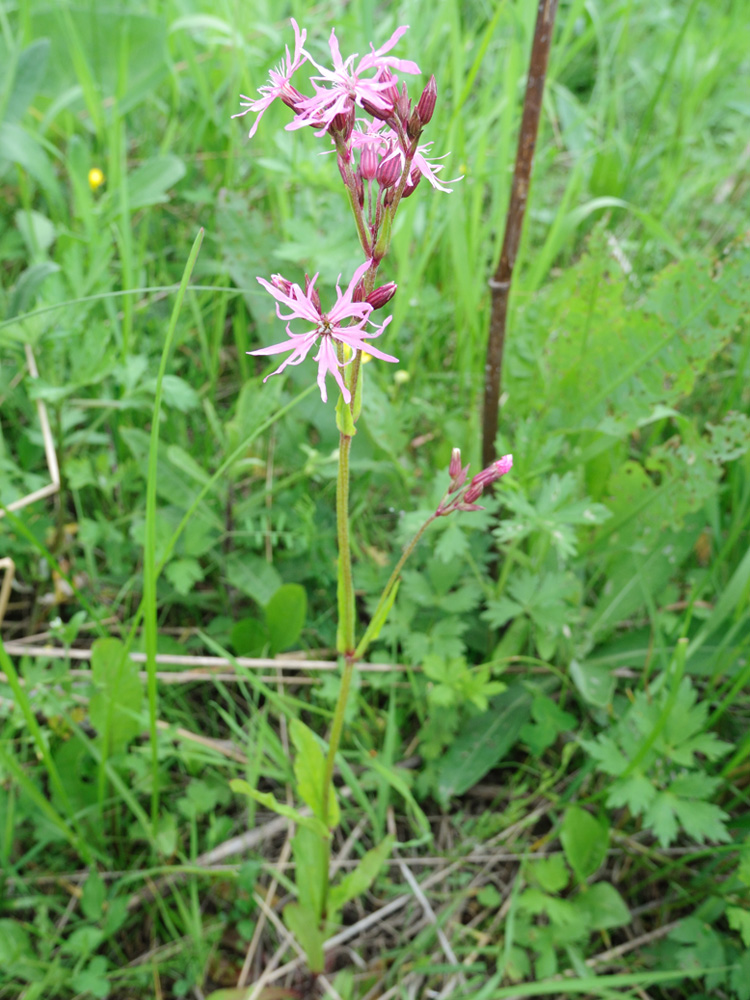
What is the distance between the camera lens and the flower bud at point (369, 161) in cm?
117

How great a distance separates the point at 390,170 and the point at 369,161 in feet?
0.15

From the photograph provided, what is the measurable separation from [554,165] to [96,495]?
9.39 feet

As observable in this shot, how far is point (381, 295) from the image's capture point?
116 cm

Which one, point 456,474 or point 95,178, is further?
point 95,178

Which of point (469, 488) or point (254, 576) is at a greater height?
point (469, 488)

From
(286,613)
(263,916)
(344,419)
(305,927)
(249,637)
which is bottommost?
(263,916)

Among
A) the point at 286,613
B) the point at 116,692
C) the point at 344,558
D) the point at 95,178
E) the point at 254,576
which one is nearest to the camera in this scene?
the point at 344,558

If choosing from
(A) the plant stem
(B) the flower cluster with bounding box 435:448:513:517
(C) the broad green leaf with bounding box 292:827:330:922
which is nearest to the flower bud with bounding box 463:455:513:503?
(B) the flower cluster with bounding box 435:448:513:517

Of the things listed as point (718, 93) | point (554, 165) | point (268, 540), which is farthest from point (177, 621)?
point (718, 93)

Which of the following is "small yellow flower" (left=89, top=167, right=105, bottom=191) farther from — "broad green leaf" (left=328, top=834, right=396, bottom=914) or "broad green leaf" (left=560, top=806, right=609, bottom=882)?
"broad green leaf" (left=560, top=806, right=609, bottom=882)

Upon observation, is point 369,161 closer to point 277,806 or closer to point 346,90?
point 346,90

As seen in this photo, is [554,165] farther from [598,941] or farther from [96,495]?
[598,941]

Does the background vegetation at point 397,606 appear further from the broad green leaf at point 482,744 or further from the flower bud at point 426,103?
the flower bud at point 426,103

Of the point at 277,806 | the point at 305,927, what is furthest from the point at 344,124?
the point at 305,927
